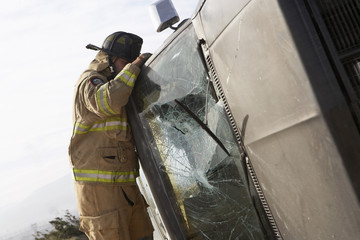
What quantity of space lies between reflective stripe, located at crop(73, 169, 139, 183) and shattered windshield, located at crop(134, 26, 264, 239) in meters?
0.47

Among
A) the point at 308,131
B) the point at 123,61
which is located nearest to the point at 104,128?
the point at 123,61

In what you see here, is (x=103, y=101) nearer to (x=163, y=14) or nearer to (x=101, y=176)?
(x=101, y=176)

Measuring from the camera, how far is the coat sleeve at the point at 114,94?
8.10 ft

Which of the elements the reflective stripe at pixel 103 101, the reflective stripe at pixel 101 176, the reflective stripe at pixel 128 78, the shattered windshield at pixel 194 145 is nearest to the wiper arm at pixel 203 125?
the shattered windshield at pixel 194 145

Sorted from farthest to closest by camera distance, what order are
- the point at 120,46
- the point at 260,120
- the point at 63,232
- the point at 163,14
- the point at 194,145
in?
the point at 63,232, the point at 120,46, the point at 163,14, the point at 194,145, the point at 260,120

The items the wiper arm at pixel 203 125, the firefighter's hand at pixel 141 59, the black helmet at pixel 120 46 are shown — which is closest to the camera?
the wiper arm at pixel 203 125

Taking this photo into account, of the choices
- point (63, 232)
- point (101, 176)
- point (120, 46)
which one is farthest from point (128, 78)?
point (63, 232)

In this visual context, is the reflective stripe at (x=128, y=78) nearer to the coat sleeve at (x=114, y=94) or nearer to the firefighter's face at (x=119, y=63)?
the coat sleeve at (x=114, y=94)

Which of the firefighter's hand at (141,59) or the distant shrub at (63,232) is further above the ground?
the firefighter's hand at (141,59)

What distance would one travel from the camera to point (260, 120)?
1.56 metres

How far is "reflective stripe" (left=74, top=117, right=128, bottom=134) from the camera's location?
2.66 meters

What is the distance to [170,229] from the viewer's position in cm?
240

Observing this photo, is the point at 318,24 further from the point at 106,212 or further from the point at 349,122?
the point at 106,212

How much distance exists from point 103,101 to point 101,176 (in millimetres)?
626
